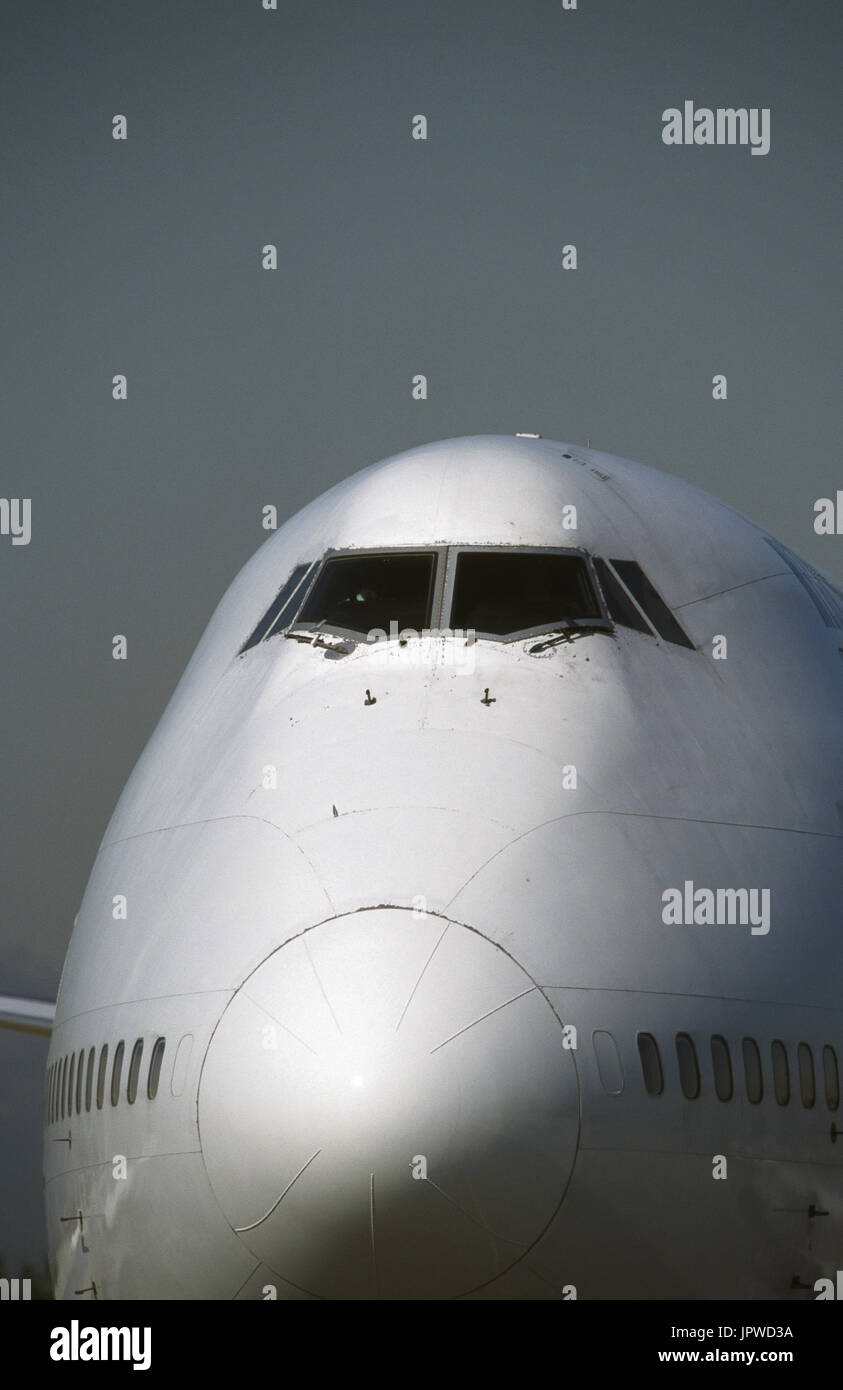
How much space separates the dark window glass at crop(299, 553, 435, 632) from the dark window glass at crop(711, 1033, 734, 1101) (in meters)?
3.10

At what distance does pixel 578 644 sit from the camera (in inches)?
448

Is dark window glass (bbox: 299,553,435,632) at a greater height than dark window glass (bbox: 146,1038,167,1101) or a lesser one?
greater

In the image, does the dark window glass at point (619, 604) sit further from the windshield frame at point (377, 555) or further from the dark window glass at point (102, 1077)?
the dark window glass at point (102, 1077)

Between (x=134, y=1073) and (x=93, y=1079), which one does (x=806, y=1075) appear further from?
(x=93, y=1079)

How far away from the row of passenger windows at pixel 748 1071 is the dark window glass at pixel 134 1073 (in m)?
2.49

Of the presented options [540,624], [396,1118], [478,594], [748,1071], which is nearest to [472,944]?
[396,1118]

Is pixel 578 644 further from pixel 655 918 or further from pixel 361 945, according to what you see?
pixel 361 945

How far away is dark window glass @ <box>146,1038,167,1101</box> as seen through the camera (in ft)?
31.6

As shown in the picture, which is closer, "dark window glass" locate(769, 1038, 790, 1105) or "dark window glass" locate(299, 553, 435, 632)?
"dark window glass" locate(769, 1038, 790, 1105)

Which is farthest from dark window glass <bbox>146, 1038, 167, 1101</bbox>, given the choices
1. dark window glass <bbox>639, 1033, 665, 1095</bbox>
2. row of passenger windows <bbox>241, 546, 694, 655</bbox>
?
row of passenger windows <bbox>241, 546, 694, 655</bbox>

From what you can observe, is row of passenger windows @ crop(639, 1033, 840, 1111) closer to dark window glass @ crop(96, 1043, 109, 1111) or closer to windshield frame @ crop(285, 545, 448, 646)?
dark window glass @ crop(96, 1043, 109, 1111)

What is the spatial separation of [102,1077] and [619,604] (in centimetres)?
411

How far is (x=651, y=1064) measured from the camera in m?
9.27

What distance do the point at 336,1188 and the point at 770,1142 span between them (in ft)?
8.13
